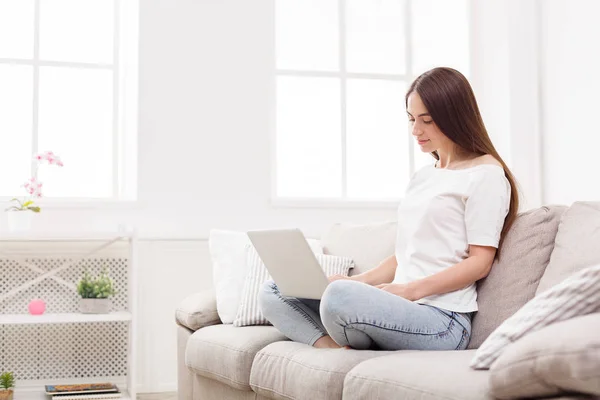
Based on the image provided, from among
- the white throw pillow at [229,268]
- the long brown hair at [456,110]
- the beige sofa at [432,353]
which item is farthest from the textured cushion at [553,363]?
the white throw pillow at [229,268]

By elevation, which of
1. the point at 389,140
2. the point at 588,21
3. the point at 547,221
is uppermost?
the point at 588,21

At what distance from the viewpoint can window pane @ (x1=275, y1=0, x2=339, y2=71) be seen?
14.7 ft

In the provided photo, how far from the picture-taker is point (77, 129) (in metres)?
4.19

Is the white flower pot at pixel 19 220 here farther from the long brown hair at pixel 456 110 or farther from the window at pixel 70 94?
the long brown hair at pixel 456 110

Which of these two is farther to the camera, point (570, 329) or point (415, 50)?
point (415, 50)

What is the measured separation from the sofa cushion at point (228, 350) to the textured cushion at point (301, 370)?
0.09 meters

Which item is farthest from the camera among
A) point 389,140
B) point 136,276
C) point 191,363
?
point 389,140

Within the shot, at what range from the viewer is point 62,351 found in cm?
390

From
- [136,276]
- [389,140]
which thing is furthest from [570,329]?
[389,140]

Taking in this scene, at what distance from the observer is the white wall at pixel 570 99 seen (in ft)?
12.6

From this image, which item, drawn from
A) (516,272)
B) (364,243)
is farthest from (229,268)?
(516,272)

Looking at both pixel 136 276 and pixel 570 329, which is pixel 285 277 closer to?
pixel 570 329

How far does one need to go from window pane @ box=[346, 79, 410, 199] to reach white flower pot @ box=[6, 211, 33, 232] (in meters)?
1.77

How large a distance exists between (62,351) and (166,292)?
58 cm
